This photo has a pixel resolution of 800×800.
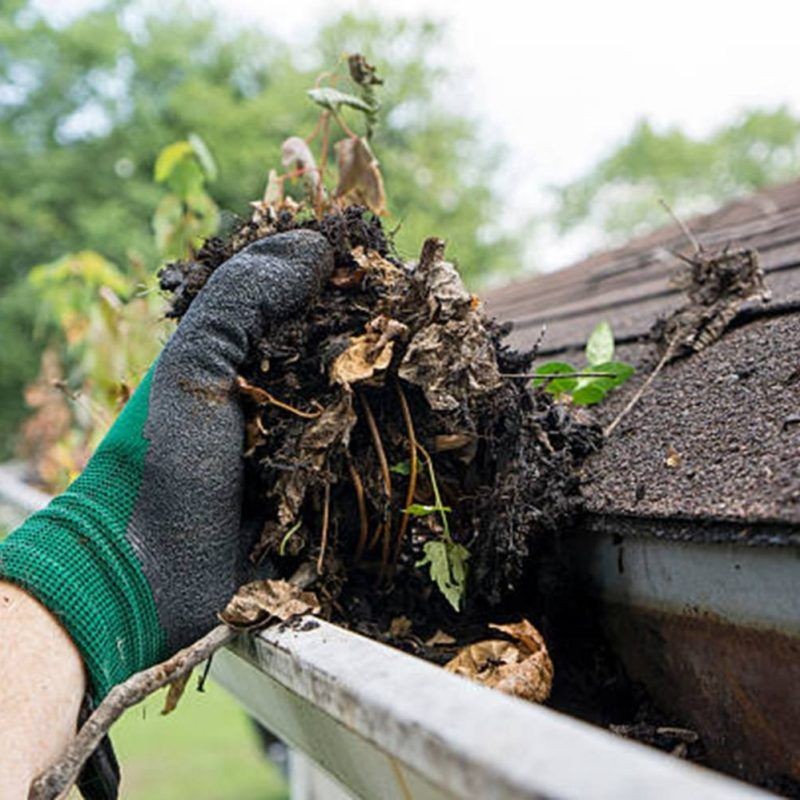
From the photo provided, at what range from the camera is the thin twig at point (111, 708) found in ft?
2.52

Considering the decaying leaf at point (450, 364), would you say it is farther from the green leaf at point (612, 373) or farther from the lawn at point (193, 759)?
the lawn at point (193, 759)

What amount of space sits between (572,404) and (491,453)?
22 centimetres

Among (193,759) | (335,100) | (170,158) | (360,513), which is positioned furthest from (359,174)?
(193,759)

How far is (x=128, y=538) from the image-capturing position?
88cm

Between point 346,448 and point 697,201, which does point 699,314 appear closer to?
point 346,448

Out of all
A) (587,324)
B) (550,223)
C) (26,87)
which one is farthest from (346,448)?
(550,223)

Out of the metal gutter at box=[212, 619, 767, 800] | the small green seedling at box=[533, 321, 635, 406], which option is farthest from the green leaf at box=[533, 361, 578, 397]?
the metal gutter at box=[212, 619, 767, 800]

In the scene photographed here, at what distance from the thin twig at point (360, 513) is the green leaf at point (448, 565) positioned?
0.23ft

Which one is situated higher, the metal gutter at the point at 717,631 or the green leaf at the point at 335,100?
the green leaf at the point at 335,100

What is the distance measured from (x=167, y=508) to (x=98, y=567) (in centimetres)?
9

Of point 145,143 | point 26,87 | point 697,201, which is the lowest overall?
point 697,201

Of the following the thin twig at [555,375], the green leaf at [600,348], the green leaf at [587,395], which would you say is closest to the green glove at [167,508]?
the thin twig at [555,375]

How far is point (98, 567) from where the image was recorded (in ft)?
2.81

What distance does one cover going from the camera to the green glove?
2.79ft
